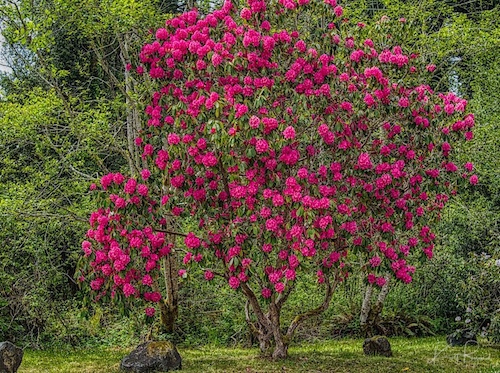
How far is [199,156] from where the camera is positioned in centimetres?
682

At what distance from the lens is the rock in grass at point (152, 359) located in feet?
24.7

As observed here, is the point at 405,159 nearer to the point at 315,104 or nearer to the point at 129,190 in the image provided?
the point at 315,104

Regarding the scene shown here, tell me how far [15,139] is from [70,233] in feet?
8.22

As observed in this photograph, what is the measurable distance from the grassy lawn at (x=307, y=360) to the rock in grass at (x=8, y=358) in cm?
64

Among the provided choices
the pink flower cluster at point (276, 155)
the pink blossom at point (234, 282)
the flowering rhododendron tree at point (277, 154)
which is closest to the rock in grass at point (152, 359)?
the pink flower cluster at point (276, 155)

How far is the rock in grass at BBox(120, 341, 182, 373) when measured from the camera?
7.53m

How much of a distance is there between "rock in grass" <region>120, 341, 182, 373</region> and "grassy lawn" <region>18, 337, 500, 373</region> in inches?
10.1

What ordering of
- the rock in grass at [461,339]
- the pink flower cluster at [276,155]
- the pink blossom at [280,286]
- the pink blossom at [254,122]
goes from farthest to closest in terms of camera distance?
the rock in grass at [461,339] < the pink blossom at [280,286] < the pink flower cluster at [276,155] < the pink blossom at [254,122]

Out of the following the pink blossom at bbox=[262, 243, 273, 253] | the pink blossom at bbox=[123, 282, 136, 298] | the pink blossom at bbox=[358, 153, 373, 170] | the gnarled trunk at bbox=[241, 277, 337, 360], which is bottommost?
the gnarled trunk at bbox=[241, 277, 337, 360]

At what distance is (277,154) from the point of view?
689 cm

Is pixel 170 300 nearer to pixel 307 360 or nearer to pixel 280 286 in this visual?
pixel 307 360

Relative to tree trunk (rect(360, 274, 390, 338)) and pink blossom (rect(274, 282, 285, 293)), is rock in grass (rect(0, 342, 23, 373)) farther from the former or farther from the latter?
tree trunk (rect(360, 274, 390, 338))

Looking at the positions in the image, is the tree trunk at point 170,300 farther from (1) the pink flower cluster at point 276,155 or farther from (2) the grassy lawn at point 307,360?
(1) the pink flower cluster at point 276,155

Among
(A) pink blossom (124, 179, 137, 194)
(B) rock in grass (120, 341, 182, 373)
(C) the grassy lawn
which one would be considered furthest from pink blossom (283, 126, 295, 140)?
(B) rock in grass (120, 341, 182, 373)
